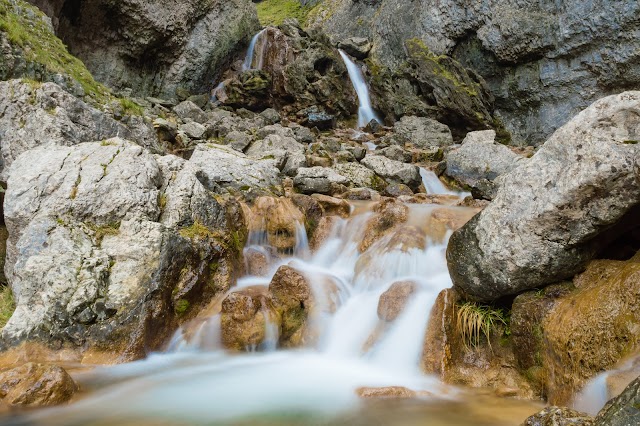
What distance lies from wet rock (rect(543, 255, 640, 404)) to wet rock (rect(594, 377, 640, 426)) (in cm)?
154

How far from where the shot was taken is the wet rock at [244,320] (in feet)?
20.6

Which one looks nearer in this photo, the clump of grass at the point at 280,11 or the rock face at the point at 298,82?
the rock face at the point at 298,82

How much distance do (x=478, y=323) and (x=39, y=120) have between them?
360 inches

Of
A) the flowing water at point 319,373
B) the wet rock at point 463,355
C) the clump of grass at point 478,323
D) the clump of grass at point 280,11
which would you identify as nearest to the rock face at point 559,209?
the clump of grass at point 478,323

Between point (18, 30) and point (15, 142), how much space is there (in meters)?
4.34

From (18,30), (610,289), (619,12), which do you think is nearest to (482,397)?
(610,289)

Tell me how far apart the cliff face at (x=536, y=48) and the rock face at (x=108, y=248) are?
22.4 metres

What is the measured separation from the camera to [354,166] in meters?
14.0

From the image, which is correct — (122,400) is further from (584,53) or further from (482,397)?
(584,53)

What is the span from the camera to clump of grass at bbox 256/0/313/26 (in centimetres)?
4497

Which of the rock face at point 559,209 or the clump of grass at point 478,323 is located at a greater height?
the rock face at point 559,209

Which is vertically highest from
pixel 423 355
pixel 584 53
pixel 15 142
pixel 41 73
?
pixel 584 53

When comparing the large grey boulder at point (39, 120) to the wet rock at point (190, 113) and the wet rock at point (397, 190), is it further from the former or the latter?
the wet rock at point (190, 113)

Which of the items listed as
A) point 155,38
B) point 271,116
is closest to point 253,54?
point 155,38
